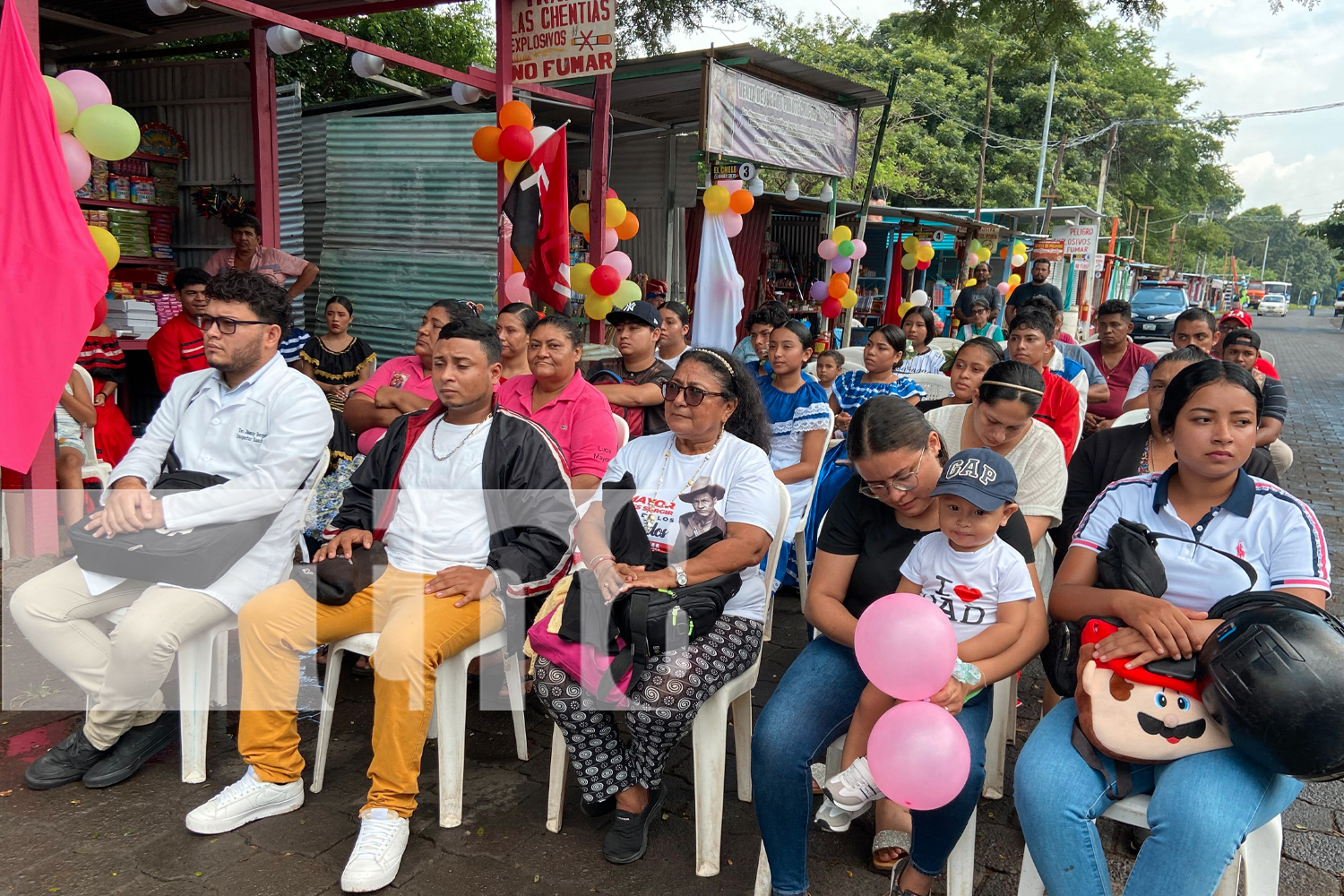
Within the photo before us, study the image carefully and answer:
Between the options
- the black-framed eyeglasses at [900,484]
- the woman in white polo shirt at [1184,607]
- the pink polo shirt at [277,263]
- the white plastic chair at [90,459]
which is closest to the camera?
the woman in white polo shirt at [1184,607]

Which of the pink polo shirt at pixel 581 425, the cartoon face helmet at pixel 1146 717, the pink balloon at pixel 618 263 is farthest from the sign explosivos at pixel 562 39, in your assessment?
the cartoon face helmet at pixel 1146 717

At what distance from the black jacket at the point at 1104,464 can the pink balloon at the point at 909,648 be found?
1399 millimetres

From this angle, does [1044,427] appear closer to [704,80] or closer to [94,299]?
[94,299]

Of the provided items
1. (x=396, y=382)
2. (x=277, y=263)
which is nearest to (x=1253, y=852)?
(x=396, y=382)

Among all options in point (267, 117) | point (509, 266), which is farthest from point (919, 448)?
point (267, 117)

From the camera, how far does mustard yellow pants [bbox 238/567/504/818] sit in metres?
2.51

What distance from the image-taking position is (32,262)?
135 inches

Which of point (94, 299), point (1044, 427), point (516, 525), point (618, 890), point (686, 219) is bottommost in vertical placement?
point (618, 890)

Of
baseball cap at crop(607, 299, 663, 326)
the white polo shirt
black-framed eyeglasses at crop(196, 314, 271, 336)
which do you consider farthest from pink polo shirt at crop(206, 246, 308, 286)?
the white polo shirt

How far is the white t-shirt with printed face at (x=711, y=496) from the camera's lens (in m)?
2.75

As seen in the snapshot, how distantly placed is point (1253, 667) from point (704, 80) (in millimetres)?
5487

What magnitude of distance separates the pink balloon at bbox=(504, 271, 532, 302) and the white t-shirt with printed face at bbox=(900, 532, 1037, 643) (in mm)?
4206

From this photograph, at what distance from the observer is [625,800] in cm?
262

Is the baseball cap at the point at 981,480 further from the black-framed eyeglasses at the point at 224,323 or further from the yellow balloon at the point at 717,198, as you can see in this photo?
the yellow balloon at the point at 717,198
